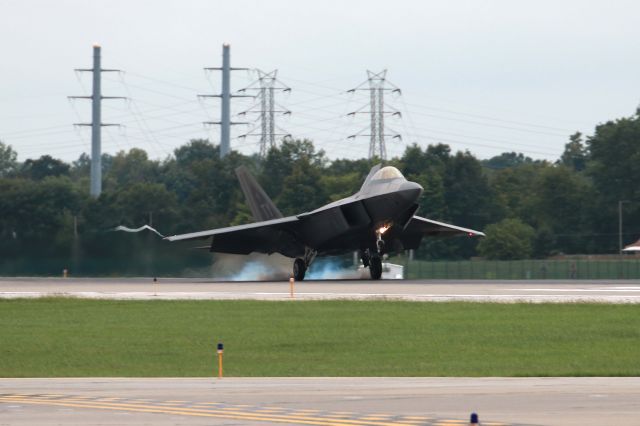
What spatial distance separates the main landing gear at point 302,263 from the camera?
159ft

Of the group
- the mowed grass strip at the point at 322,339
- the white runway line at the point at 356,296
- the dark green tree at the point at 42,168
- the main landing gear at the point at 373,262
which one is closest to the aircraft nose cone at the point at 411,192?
the main landing gear at the point at 373,262

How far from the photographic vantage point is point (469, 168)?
10312 cm

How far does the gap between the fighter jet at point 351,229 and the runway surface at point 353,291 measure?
1.89 meters

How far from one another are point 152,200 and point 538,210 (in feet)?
109

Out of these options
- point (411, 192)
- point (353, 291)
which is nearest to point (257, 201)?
point (411, 192)

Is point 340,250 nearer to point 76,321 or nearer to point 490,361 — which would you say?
point 76,321

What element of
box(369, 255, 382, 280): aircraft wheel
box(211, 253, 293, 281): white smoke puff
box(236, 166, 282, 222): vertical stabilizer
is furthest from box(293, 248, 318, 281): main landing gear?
box(236, 166, 282, 222): vertical stabilizer

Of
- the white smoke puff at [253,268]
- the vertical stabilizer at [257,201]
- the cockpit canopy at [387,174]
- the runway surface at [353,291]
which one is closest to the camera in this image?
the runway surface at [353,291]

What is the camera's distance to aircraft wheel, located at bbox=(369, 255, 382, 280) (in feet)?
154

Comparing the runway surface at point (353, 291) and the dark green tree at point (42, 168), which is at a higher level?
the dark green tree at point (42, 168)

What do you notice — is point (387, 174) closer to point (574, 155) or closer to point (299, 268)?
point (299, 268)

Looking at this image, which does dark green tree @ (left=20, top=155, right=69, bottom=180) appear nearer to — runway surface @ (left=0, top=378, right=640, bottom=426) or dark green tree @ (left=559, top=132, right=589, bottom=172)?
dark green tree @ (left=559, top=132, right=589, bottom=172)

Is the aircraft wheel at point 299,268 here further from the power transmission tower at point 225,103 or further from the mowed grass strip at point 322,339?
the power transmission tower at point 225,103

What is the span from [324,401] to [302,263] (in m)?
34.4
